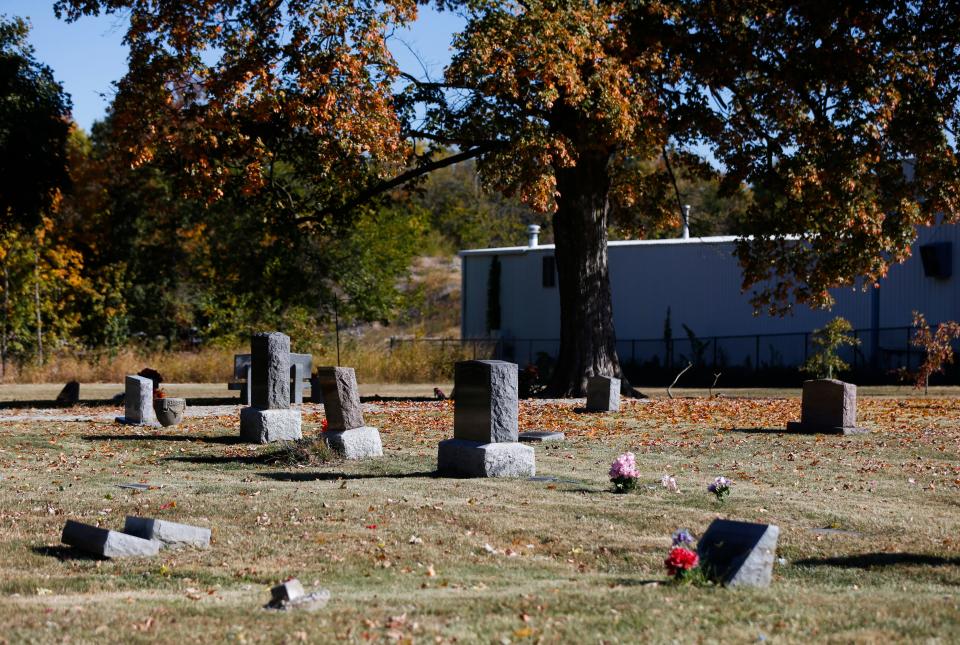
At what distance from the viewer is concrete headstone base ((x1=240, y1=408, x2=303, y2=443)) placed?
52.5ft

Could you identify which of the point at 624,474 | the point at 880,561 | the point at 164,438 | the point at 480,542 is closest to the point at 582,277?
the point at 164,438

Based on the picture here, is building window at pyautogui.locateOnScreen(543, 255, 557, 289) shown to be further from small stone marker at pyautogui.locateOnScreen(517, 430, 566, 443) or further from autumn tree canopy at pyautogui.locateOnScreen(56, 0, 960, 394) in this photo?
small stone marker at pyautogui.locateOnScreen(517, 430, 566, 443)

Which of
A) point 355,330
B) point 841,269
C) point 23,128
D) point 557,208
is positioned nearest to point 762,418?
point 841,269

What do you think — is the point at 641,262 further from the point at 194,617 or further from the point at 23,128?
the point at 194,617

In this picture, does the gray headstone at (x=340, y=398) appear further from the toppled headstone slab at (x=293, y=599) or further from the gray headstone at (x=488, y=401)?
the toppled headstone slab at (x=293, y=599)

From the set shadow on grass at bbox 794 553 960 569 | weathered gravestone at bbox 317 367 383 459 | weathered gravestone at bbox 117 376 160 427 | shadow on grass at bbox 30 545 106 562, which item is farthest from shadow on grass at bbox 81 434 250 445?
shadow on grass at bbox 794 553 960 569

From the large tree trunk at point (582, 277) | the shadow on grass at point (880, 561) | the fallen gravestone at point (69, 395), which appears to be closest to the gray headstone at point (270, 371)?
the fallen gravestone at point (69, 395)

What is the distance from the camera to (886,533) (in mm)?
9234

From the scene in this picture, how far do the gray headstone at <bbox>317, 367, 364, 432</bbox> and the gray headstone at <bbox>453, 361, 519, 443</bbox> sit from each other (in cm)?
184

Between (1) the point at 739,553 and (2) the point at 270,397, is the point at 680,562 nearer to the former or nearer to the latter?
(1) the point at 739,553

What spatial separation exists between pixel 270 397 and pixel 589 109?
30.5 ft

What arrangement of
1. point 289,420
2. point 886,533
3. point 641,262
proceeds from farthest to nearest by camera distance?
point 641,262
point 289,420
point 886,533

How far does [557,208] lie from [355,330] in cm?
3482

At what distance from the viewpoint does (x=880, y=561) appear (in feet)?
26.6
